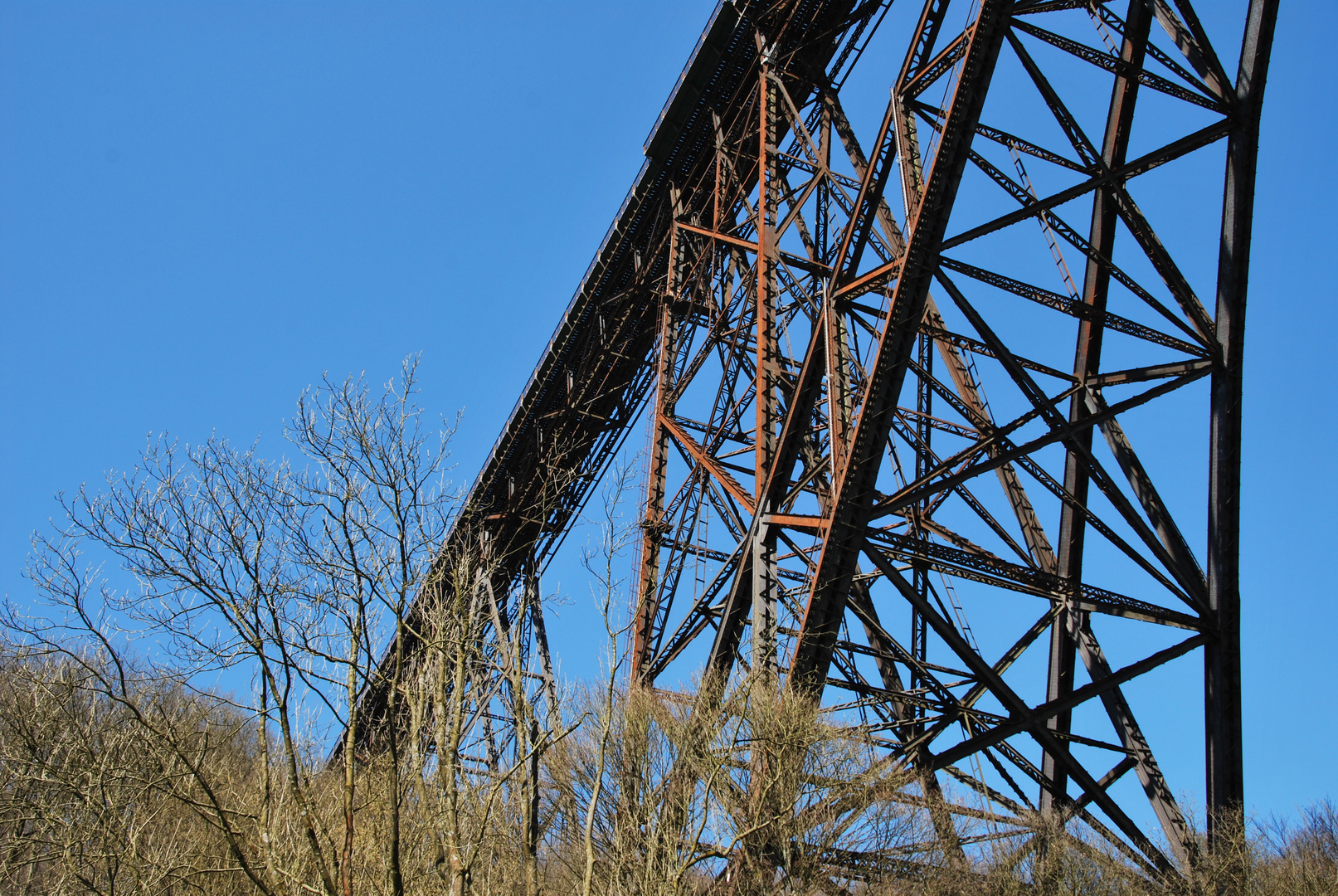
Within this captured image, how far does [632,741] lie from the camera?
34.1 ft

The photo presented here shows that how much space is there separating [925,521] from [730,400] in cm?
360

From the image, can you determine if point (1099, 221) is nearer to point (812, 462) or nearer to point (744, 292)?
point (812, 462)

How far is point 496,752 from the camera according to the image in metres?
18.8

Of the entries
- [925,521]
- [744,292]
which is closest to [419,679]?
[925,521]

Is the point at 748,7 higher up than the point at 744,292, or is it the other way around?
the point at 748,7

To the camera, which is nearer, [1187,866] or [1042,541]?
[1187,866]

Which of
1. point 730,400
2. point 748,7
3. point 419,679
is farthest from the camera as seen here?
point 748,7

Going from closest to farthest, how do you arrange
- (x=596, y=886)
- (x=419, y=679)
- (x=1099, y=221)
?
1. (x=419, y=679)
2. (x=596, y=886)
3. (x=1099, y=221)

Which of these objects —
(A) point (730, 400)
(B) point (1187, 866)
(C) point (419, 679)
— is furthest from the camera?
(A) point (730, 400)

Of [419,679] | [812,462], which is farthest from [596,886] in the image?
[812,462]

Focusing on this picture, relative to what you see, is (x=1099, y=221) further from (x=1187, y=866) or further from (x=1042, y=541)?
(x=1187, y=866)

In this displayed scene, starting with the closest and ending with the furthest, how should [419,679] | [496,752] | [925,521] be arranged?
[419,679]
[925,521]
[496,752]

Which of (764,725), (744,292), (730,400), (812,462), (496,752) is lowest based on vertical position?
(764,725)

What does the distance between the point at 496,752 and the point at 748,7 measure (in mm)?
13569
